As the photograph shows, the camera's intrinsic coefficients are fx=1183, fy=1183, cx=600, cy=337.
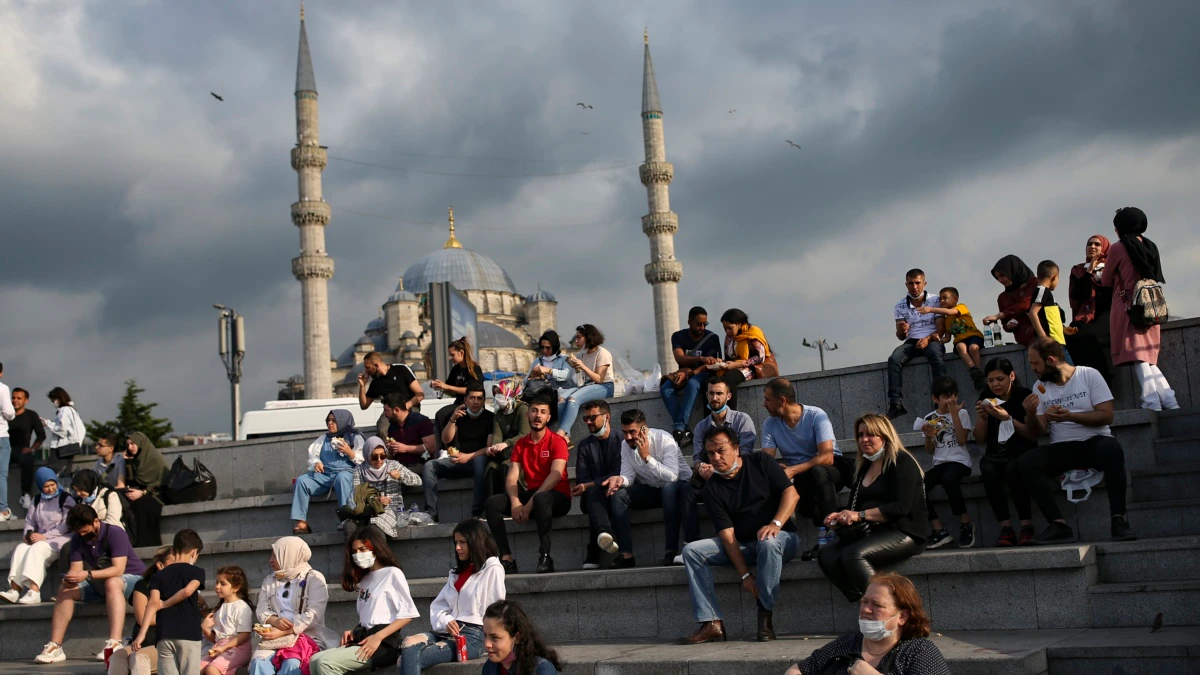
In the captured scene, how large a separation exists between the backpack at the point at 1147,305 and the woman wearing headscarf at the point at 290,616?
5.03m

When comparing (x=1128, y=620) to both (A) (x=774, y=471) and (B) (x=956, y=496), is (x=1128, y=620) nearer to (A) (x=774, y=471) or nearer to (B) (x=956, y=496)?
(B) (x=956, y=496)

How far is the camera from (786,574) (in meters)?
6.05

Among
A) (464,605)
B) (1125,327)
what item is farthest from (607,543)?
(1125,327)

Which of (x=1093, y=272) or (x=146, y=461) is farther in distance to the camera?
(x=146, y=461)

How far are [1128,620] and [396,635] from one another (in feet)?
11.7

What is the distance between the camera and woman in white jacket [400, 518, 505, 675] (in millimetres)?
5992

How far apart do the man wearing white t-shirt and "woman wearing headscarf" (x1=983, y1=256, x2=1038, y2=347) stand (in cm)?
180

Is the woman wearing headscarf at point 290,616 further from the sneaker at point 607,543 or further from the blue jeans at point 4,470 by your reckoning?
the blue jeans at point 4,470

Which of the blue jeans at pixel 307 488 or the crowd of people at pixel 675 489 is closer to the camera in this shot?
the crowd of people at pixel 675 489

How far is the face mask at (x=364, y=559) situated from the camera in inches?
246

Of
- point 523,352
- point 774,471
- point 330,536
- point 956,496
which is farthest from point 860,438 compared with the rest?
point 523,352

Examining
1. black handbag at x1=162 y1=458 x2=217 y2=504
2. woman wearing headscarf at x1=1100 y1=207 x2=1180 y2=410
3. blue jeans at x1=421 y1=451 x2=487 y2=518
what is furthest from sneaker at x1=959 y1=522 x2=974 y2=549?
black handbag at x1=162 y1=458 x2=217 y2=504

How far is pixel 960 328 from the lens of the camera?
866cm

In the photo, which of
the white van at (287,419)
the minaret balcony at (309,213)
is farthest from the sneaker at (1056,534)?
the minaret balcony at (309,213)
